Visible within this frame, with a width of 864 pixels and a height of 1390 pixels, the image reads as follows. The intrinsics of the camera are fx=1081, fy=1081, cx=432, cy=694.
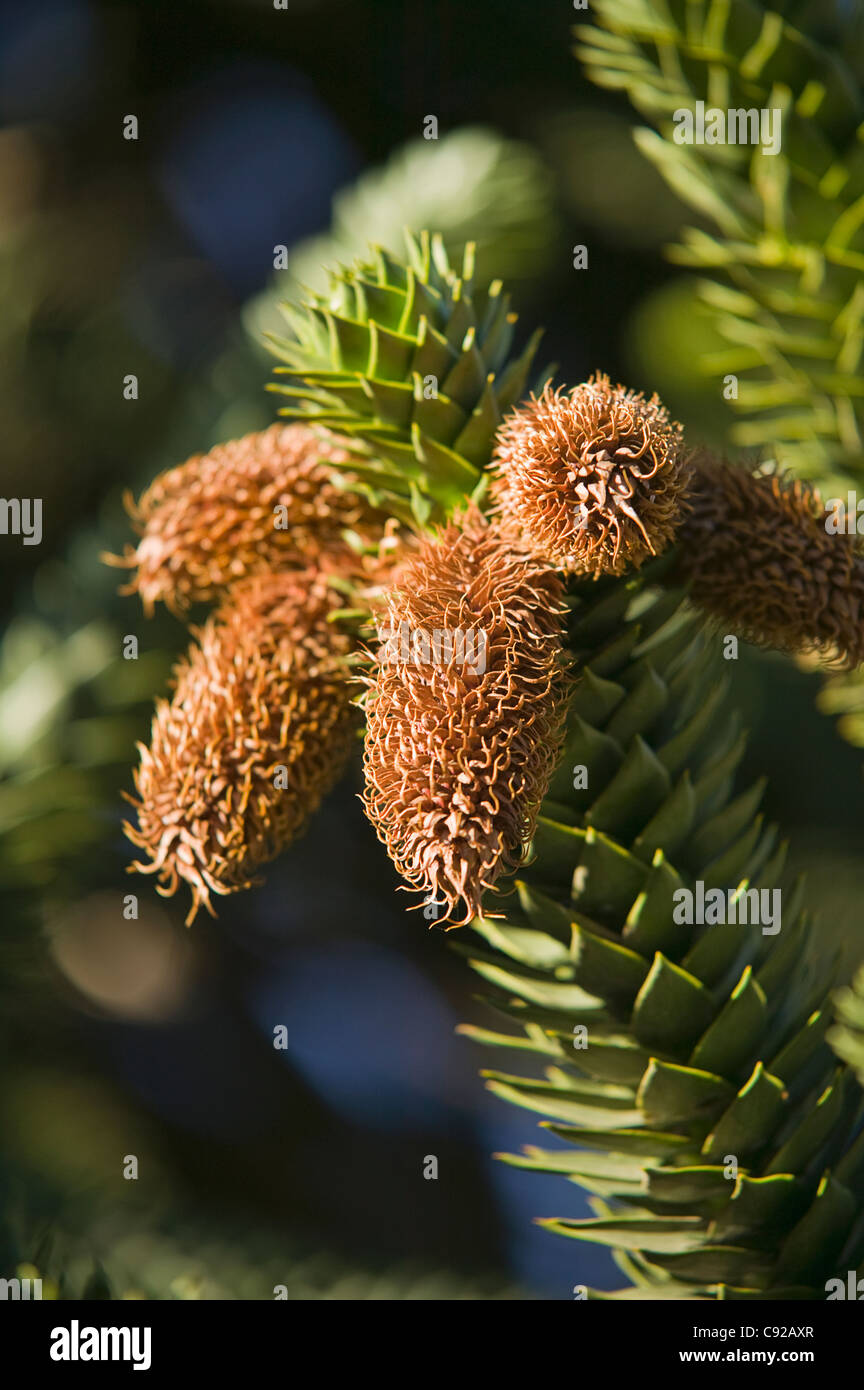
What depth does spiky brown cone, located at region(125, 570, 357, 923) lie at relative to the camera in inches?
35.9

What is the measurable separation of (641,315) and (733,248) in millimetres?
892

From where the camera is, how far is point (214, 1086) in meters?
2.62

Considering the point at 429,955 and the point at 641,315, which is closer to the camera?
the point at 641,315

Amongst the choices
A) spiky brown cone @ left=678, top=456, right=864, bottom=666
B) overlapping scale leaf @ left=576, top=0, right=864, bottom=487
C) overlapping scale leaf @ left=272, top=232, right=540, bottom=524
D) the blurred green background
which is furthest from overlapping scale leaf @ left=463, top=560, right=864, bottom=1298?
the blurred green background

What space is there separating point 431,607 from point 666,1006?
0.46 m

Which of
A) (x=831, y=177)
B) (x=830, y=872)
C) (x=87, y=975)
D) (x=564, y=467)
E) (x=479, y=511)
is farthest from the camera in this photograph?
(x=87, y=975)

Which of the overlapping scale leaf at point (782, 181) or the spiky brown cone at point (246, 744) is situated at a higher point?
the overlapping scale leaf at point (782, 181)

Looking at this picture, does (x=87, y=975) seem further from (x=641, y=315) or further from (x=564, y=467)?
(x=564, y=467)

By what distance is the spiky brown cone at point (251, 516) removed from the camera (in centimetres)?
102

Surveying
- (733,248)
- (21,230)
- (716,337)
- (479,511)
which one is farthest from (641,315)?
(479,511)

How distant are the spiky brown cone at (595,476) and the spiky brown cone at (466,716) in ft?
0.16

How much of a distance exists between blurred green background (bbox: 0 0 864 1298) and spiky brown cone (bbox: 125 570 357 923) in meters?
0.91

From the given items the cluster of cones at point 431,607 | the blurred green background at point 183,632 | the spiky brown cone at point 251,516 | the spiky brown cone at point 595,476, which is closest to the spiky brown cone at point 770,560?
the cluster of cones at point 431,607

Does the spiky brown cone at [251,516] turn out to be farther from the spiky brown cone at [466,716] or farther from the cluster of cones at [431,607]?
the spiky brown cone at [466,716]
